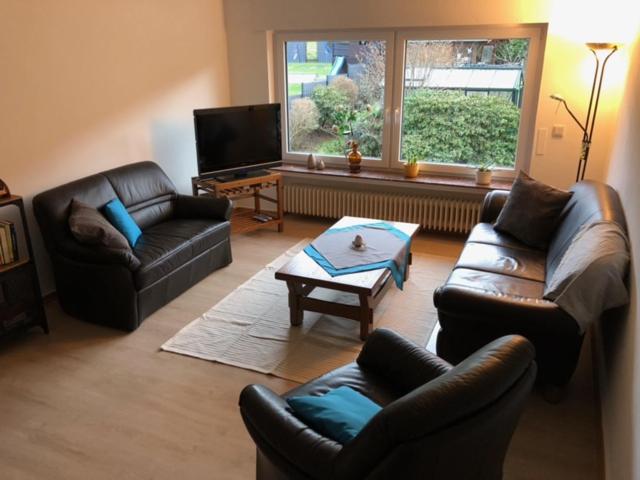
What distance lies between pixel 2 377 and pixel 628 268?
3.38 m

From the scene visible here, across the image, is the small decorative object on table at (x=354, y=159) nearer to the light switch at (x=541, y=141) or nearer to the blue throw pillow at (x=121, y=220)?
the light switch at (x=541, y=141)

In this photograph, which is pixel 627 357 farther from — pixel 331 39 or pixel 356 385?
pixel 331 39

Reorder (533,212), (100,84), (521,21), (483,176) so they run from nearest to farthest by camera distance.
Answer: (533,212) → (100,84) → (521,21) → (483,176)

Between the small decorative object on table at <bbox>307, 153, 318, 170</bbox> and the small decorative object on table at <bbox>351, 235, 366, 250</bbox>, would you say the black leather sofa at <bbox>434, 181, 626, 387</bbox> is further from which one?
the small decorative object on table at <bbox>307, 153, 318, 170</bbox>

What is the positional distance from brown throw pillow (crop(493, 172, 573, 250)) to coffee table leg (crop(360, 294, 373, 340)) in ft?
4.16

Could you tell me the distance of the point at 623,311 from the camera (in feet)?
8.05

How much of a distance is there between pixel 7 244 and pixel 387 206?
3.35 m

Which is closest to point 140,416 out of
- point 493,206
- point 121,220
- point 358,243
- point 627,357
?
point 121,220

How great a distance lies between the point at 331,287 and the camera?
317cm

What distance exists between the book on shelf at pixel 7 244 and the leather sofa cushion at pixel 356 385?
2082 mm

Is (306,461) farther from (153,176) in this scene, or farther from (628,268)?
(153,176)

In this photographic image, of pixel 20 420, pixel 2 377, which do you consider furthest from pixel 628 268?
pixel 2 377

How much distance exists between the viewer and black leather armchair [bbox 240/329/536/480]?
1.28m

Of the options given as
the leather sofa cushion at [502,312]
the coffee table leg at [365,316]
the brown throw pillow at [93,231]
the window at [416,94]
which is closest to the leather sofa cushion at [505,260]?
the leather sofa cushion at [502,312]
